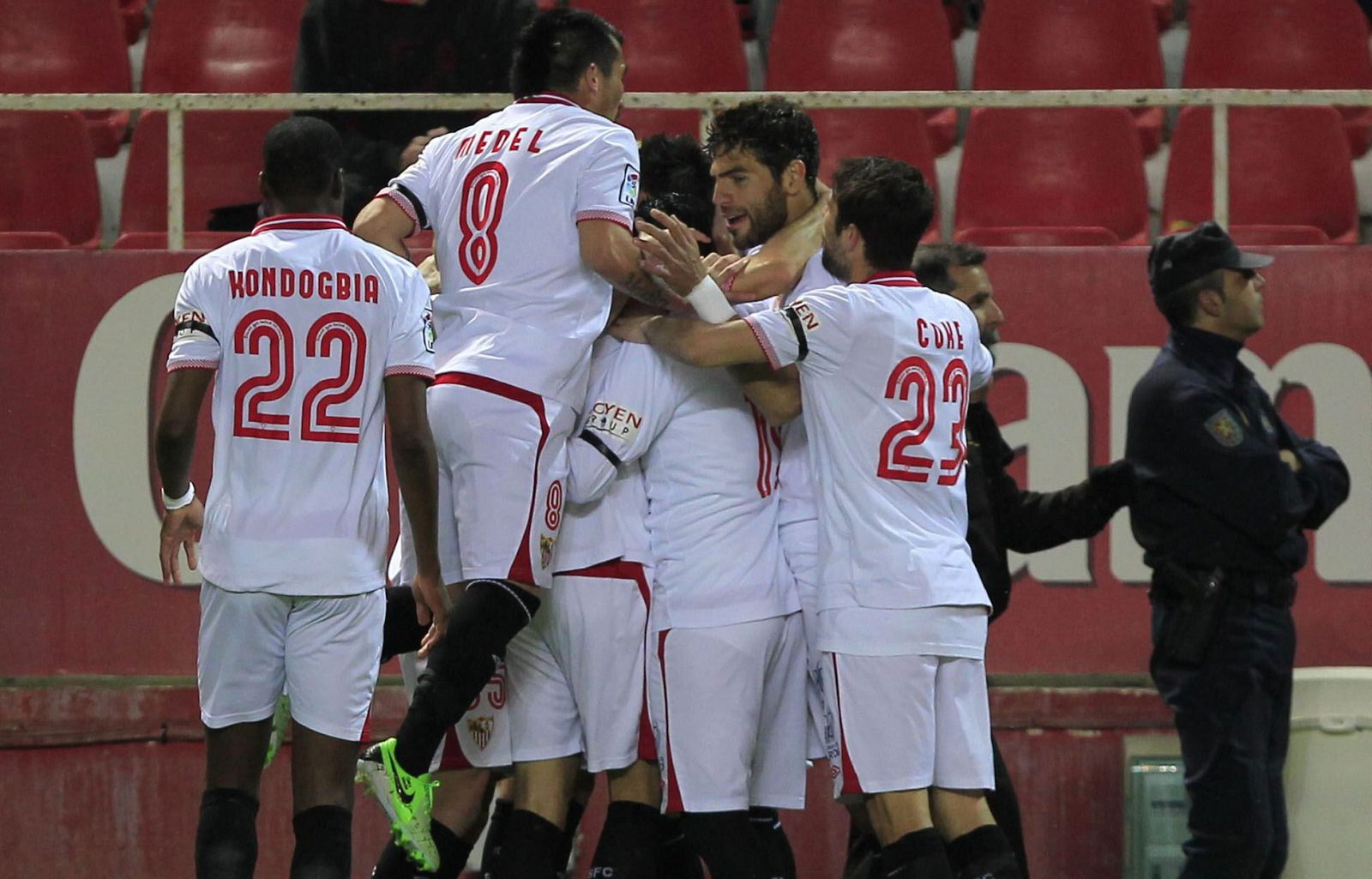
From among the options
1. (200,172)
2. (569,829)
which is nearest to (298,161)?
(569,829)

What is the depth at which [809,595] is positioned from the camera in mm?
4785

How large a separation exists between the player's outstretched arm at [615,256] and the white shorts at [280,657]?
3.28 ft

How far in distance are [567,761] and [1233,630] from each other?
1962 millimetres

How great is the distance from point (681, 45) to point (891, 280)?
412 centimetres

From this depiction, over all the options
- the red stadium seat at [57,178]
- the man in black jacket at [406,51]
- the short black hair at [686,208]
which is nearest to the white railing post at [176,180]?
the man in black jacket at [406,51]

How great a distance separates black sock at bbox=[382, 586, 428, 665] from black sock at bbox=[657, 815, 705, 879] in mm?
850

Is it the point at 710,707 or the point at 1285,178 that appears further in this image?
the point at 1285,178

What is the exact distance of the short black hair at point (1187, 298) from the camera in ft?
17.9

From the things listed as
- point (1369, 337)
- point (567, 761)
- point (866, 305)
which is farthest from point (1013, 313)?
point (567, 761)

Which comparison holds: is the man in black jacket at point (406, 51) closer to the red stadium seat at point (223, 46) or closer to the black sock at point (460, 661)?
the red stadium seat at point (223, 46)

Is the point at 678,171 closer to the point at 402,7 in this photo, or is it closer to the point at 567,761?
the point at 567,761

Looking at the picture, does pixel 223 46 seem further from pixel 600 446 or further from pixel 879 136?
pixel 600 446

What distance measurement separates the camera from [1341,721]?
19.8 ft

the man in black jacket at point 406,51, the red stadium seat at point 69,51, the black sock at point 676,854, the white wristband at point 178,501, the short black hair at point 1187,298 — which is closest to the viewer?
the white wristband at point 178,501
